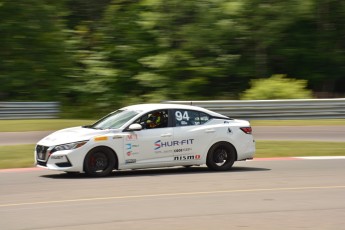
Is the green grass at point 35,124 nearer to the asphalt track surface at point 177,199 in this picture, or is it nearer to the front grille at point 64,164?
the asphalt track surface at point 177,199

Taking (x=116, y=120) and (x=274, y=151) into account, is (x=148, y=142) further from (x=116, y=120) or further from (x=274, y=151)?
(x=274, y=151)

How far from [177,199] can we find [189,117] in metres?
3.74

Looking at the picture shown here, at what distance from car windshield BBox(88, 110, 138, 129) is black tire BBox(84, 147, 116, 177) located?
23.5 inches

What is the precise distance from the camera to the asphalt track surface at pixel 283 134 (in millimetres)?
21266

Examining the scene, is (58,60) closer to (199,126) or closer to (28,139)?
(28,139)

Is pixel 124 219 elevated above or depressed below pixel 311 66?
below

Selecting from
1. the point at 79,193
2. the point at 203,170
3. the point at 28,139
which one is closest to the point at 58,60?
the point at 28,139

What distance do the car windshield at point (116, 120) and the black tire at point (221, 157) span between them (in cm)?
180

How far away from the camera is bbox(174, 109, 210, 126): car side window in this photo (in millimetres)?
14383

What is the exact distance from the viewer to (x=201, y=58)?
108 feet

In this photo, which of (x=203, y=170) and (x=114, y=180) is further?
(x=203, y=170)

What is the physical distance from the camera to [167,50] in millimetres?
33094

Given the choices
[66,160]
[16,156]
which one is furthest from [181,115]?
[16,156]

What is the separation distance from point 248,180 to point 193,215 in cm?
384
